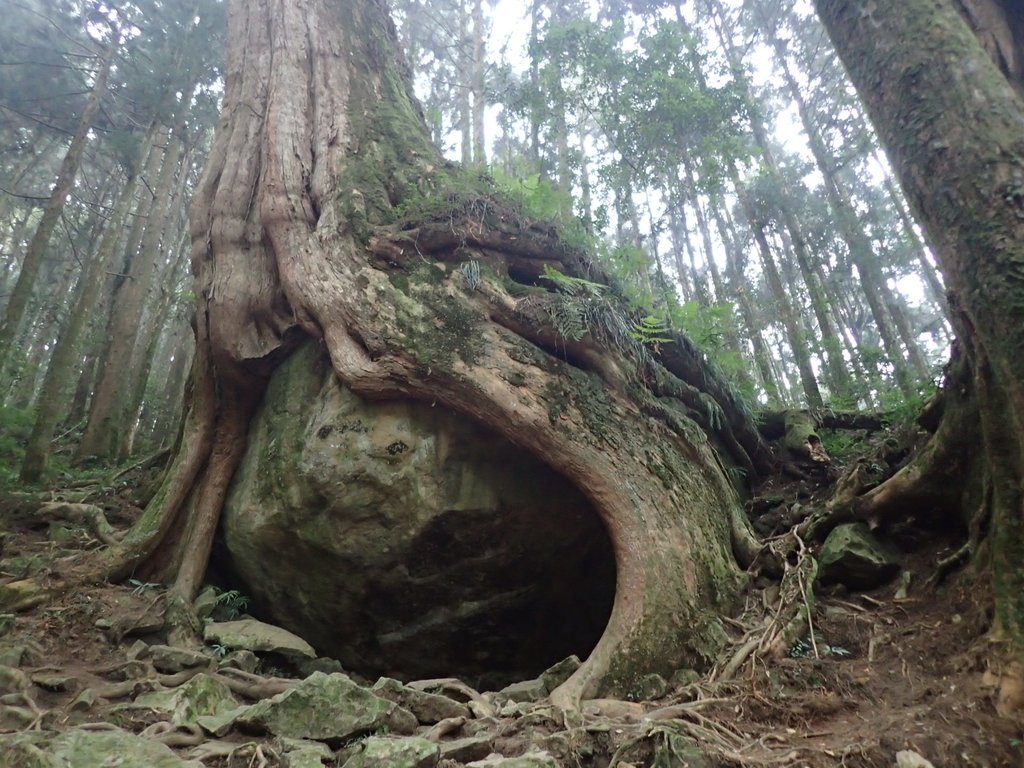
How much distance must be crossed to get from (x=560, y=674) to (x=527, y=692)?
11.5 inches

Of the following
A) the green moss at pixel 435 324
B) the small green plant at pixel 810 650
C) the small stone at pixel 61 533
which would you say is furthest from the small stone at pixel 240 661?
the small green plant at pixel 810 650

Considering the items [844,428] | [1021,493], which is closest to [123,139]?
[844,428]

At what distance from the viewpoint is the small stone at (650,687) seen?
12.6ft

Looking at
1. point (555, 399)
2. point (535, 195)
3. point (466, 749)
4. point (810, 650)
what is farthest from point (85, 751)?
point (535, 195)

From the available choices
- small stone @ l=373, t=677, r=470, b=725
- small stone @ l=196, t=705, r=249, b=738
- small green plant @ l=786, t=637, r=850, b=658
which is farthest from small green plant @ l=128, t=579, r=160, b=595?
small green plant @ l=786, t=637, r=850, b=658

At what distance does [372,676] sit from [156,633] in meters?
1.96

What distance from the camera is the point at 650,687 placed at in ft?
12.7

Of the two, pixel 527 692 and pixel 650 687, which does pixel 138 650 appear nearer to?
pixel 527 692

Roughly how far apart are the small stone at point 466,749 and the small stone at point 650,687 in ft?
4.62

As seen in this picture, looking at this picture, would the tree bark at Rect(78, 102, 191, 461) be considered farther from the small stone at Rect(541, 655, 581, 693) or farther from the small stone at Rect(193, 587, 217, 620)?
the small stone at Rect(541, 655, 581, 693)

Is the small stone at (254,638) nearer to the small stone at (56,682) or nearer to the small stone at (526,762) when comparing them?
the small stone at (56,682)

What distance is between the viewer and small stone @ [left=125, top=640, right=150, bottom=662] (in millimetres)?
4082

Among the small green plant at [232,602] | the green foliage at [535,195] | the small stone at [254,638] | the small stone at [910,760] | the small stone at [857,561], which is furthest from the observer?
the green foliage at [535,195]

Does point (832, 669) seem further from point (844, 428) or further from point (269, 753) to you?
point (844, 428)
